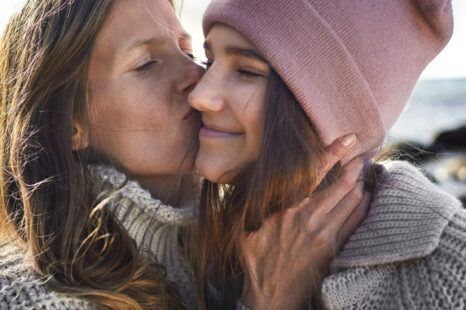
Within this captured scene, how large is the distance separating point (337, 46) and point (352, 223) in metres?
0.72

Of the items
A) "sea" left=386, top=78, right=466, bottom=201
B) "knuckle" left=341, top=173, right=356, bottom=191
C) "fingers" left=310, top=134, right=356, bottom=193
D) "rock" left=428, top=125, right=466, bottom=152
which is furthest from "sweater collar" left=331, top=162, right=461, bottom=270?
"rock" left=428, top=125, right=466, bottom=152

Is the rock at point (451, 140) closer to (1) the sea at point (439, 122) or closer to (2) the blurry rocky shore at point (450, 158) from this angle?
(2) the blurry rocky shore at point (450, 158)

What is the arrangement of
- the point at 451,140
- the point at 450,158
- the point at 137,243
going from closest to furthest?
the point at 137,243
the point at 450,158
the point at 451,140

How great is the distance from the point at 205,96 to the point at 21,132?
79 cm

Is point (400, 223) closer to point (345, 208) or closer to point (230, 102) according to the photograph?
point (345, 208)

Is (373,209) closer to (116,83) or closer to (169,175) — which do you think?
(169,175)

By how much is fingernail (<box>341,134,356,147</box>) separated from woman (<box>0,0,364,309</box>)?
0.19 ft

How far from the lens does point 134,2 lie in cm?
202

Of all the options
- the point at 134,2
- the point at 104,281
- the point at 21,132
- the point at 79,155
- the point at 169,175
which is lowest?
the point at 104,281

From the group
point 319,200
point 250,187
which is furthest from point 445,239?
point 250,187

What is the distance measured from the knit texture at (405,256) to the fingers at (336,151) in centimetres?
23

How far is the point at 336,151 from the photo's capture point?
5.76ft

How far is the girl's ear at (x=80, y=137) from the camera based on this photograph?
204 centimetres

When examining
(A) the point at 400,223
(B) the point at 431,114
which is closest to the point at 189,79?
(A) the point at 400,223
